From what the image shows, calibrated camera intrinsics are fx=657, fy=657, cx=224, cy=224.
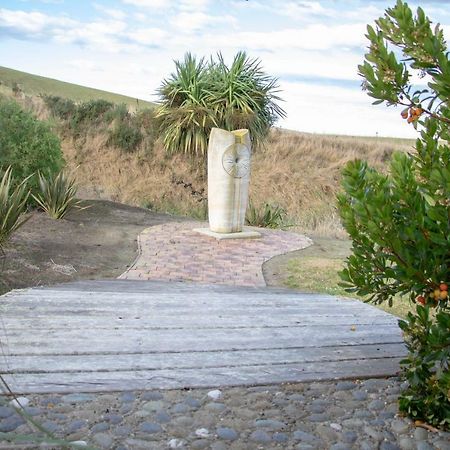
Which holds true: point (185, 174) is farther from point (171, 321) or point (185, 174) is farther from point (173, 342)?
point (173, 342)

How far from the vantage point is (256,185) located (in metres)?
25.9

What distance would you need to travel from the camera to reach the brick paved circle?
8.95 meters

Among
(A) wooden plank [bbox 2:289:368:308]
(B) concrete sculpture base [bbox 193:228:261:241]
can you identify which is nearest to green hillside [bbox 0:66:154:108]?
(B) concrete sculpture base [bbox 193:228:261:241]

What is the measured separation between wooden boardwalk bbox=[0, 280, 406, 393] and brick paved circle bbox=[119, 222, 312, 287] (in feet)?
7.62

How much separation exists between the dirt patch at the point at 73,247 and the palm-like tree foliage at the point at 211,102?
330cm

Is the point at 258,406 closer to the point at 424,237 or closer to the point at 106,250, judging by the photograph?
the point at 424,237

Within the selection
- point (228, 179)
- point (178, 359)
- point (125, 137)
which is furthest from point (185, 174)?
point (178, 359)

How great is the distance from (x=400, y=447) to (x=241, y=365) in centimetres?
124

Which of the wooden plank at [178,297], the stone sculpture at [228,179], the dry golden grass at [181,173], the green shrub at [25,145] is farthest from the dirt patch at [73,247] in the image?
the dry golden grass at [181,173]

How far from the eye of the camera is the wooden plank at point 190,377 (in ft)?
12.7

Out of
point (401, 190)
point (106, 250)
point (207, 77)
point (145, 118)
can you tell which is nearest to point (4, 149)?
point (106, 250)

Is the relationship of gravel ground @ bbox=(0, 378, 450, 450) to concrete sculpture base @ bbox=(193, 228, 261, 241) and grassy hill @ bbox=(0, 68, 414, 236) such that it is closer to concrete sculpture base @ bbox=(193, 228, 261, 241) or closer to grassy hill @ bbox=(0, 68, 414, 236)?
concrete sculpture base @ bbox=(193, 228, 261, 241)

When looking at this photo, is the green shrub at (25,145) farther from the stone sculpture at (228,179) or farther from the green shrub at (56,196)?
the stone sculpture at (228,179)

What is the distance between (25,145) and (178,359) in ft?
34.7
